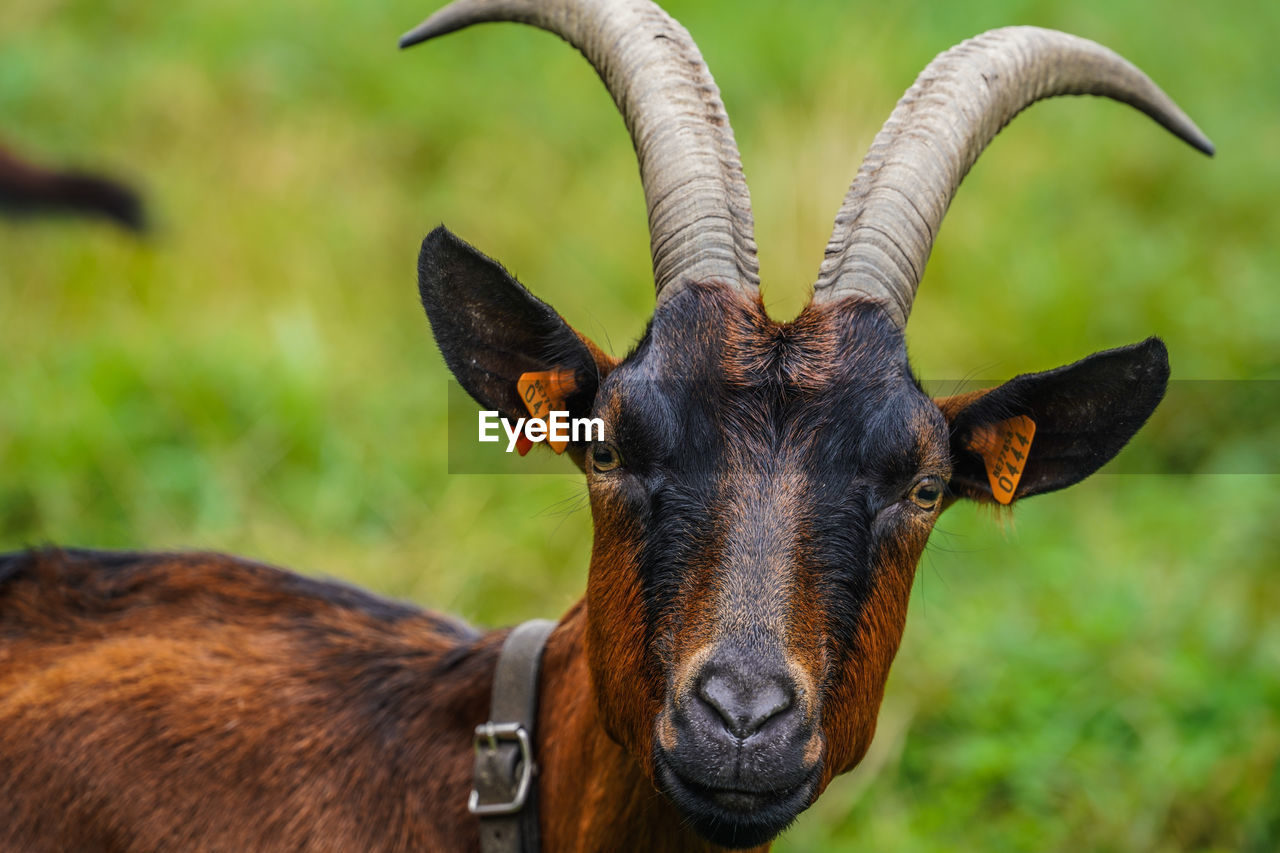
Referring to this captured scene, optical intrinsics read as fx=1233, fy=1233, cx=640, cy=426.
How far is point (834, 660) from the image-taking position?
2.48 meters

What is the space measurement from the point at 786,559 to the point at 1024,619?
3.49 m

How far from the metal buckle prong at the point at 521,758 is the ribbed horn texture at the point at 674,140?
1.10 metres

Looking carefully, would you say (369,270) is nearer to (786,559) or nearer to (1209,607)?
(1209,607)

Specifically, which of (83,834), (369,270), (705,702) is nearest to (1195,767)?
(705,702)

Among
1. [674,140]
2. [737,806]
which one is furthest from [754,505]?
[674,140]

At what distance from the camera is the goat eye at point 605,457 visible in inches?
104

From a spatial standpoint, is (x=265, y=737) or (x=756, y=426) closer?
(x=756, y=426)

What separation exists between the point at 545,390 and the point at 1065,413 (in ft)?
4.00

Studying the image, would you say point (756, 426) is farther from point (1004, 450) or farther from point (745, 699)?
point (1004, 450)

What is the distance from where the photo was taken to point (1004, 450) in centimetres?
286

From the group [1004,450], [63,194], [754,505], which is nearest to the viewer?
[754,505]

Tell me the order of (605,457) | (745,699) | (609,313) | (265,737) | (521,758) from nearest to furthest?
1. (745,699)
2. (605,457)
3. (521,758)
4. (265,737)
5. (609,313)

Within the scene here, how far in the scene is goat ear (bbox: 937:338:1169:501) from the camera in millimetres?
2727

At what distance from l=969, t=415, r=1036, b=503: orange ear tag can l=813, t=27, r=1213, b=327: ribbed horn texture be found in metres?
0.34
